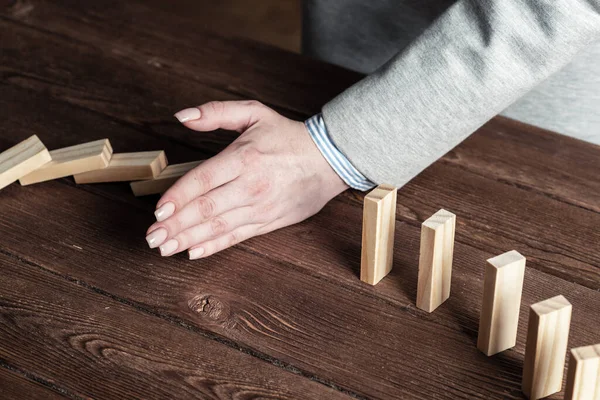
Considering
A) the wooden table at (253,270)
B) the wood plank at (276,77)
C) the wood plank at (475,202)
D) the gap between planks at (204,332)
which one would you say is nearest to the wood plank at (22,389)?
the wooden table at (253,270)

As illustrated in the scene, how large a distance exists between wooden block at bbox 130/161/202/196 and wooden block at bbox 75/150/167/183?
13 millimetres

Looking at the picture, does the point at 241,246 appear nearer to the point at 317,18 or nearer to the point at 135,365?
the point at 135,365

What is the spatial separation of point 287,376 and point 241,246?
10.5 inches

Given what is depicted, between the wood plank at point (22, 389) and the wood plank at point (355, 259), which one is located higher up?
the wood plank at point (22, 389)

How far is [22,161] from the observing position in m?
1.17

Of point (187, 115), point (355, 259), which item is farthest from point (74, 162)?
point (355, 259)

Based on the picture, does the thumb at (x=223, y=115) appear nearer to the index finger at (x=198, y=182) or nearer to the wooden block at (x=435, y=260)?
the index finger at (x=198, y=182)

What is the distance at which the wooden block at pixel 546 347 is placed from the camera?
802mm

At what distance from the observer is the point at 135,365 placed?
893 millimetres

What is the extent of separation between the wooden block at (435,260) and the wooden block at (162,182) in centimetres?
41

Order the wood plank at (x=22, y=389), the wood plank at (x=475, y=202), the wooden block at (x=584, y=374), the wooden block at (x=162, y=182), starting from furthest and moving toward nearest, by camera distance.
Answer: the wooden block at (x=162, y=182), the wood plank at (x=475, y=202), the wood plank at (x=22, y=389), the wooden block at (x=584, y=374)

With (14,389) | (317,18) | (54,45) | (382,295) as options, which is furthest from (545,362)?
(54,45)

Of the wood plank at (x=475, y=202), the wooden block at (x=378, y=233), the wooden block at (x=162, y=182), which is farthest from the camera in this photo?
the wooden block at (x=162, y=182)

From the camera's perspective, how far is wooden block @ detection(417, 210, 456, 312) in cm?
92
